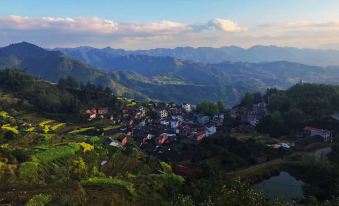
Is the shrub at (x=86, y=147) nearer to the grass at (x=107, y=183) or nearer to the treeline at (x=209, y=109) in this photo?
the grass at (x=107, y=183)

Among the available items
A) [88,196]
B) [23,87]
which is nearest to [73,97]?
[23,87]

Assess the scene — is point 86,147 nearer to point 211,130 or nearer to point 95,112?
point 211,130

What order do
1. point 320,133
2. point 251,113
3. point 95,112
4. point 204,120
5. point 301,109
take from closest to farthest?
1. point 320,133
2. point 301,109
3. point 95,112
4. point 251,113
5. point 204,120

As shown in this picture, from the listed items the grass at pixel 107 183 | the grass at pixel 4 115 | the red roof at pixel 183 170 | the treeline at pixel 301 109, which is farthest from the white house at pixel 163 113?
the grass at pixel 107 183

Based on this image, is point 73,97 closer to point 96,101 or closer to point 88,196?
point 96,101

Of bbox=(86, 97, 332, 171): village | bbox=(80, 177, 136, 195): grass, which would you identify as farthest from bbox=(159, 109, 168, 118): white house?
bbox=(80, 177, 136, 195): grass

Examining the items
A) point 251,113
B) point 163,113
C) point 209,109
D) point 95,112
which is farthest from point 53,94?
point 251,113
